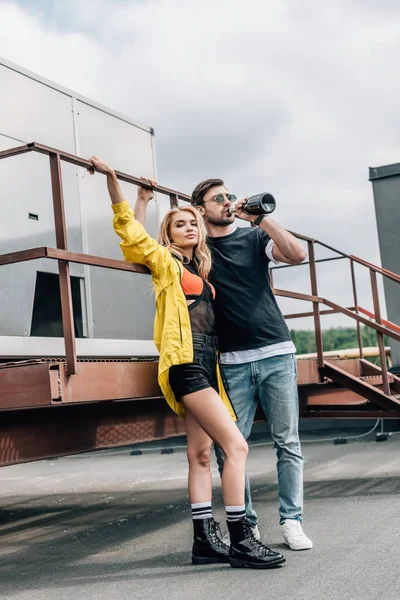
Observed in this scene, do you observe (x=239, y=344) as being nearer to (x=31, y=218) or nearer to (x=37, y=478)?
(x=31, y=218)

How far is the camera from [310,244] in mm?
6633

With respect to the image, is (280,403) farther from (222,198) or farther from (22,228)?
(22,228)

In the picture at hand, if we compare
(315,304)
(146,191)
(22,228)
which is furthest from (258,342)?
(315,304)

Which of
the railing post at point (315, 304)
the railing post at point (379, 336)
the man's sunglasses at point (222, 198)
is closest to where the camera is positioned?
the man's sunglasses at point (222, 198)

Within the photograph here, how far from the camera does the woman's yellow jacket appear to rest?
3.80 m

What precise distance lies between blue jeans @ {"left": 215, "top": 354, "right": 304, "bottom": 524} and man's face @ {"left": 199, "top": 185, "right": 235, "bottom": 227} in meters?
0.83

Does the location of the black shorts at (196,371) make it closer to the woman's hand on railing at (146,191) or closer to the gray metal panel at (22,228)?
the woman's hand on railing at (146,191)

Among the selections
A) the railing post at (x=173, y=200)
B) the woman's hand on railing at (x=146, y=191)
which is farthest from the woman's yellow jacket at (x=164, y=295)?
the railing post at (x=173, y=200)

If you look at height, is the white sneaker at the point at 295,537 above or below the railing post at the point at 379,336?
below

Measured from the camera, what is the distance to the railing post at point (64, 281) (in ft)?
12.8

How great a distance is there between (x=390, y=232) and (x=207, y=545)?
7.49m

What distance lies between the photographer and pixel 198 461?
3.90m

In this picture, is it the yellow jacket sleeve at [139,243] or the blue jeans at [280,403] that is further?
the blue jeans at [280,403]

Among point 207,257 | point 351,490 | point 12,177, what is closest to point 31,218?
point 12,177
